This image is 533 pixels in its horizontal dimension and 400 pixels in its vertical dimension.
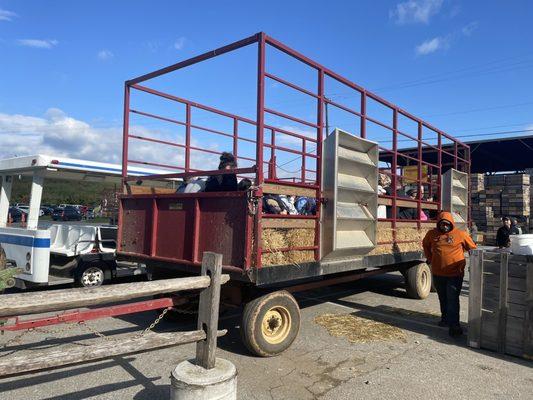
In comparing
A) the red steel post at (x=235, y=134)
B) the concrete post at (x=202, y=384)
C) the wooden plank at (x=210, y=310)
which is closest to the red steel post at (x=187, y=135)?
the red steel post at (x=235, y=134)

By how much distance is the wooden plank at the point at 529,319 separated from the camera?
196 inches

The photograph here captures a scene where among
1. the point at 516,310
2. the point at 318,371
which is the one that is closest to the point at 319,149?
the point at 318,371

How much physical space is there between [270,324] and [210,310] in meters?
1.73

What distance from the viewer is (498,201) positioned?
60.6 ft

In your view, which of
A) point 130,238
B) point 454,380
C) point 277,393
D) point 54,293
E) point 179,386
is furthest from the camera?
point 130,238

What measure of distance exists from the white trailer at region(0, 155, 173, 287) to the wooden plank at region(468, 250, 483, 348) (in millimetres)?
5785

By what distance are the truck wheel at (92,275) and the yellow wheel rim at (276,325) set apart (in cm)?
435

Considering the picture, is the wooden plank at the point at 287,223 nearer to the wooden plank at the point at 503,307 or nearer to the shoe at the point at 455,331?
the wooden plank at the point at 503,307

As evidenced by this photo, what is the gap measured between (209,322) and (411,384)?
84.4 inches

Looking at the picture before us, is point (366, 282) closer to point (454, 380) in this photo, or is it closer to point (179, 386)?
point (454, 380)

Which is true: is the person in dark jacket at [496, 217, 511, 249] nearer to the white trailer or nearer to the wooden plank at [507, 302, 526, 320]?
the wooden plank at [507, 302, 526, 320]

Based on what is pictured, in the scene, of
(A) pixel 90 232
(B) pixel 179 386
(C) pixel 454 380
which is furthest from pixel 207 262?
(A) pixel 90 232

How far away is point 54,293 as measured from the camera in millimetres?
2764

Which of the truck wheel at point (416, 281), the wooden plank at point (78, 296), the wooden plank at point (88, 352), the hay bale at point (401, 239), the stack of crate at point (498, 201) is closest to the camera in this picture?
the wooden plank at point (78, 296)
